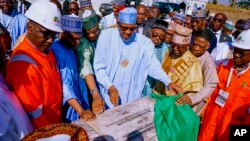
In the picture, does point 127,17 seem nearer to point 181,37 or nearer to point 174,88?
point 181,37

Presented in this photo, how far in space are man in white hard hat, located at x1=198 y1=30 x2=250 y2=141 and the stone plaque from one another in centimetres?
106

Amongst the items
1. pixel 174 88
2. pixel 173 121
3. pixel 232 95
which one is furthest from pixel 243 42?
pixel 173 121

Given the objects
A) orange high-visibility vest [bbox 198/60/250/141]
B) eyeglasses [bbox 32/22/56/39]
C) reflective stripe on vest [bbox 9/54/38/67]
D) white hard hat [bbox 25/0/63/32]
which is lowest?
orange high-visibility vest [bbox 198/60/250/141]

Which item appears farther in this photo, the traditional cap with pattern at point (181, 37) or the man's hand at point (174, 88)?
the traditional cap with pattern at point (181, 37)

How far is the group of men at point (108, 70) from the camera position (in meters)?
2.34

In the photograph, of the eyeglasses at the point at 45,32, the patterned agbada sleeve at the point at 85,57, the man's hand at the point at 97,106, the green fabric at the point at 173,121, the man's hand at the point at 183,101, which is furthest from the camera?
the patterned agbada sleeve at the point at 85,57

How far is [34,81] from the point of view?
229 centimetres

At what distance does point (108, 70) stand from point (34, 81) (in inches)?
52.0

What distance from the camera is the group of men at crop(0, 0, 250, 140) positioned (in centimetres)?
234

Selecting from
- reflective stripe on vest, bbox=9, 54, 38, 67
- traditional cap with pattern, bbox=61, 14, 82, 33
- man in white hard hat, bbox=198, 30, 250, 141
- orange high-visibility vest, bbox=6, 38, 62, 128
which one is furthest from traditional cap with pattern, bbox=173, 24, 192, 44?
reflective stripe on vest, bbox=9, 54, 38, 67

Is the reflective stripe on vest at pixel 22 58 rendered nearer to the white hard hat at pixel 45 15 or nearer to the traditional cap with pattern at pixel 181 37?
the white hard hat at pixel 45 15

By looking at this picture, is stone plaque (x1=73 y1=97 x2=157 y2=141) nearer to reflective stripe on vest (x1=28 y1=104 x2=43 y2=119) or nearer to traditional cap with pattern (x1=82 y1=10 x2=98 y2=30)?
reflective stripe on vest (x1=28 y1=104 x2=43 y2=119)

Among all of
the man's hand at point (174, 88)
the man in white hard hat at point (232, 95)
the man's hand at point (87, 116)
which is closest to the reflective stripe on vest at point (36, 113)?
the man's hand at point (87, 116)

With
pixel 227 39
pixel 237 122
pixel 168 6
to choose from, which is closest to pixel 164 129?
pixel 237 122
